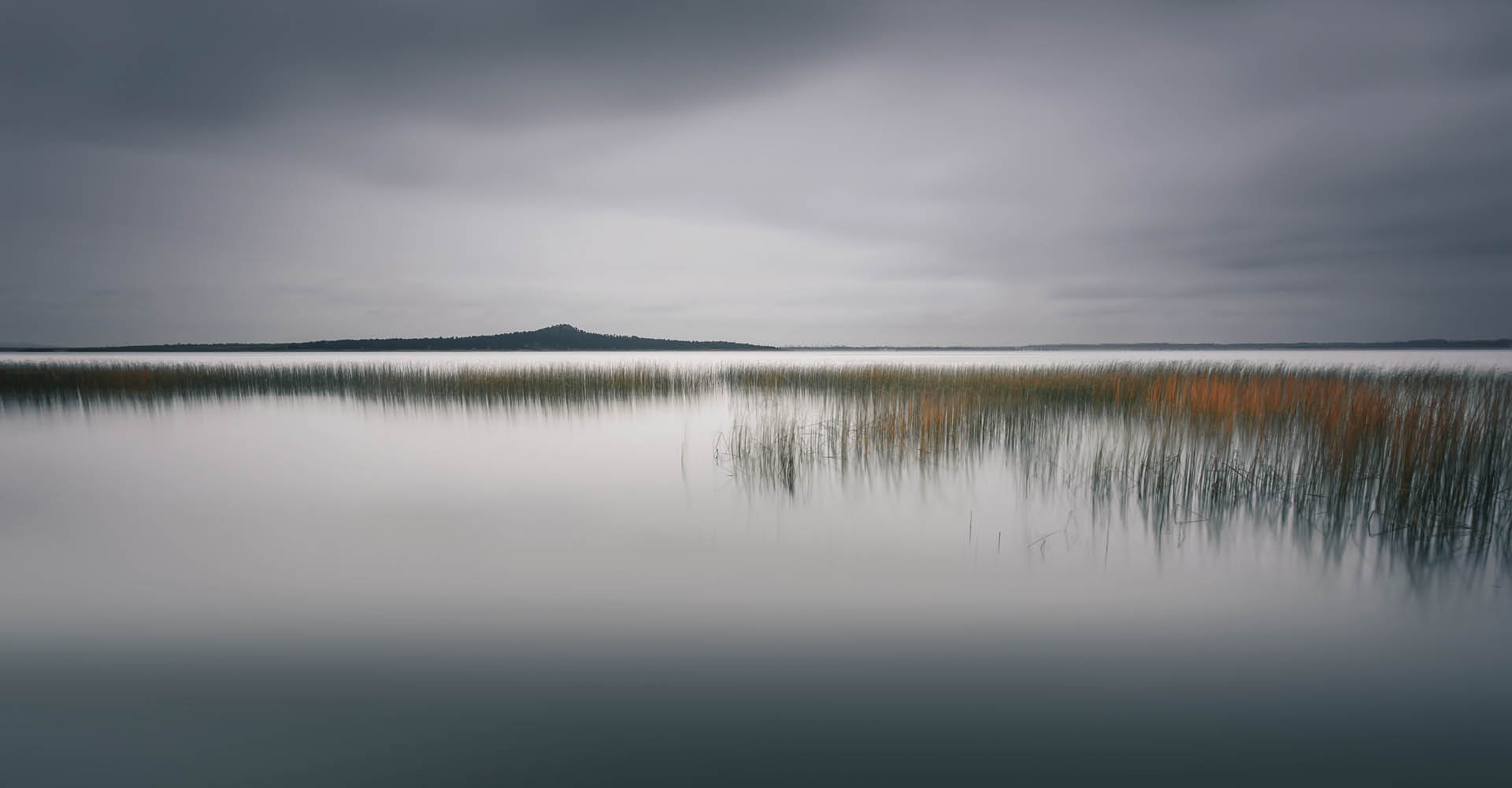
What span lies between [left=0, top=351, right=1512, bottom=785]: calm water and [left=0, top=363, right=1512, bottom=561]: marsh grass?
2.04ft

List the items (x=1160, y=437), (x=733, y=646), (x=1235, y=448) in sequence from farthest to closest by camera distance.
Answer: (x=1160, y=437)
(x=1235, y=448)
(x=733, y=646)

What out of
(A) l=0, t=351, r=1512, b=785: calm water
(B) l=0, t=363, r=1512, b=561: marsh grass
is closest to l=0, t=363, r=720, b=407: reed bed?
(B) l=0, t=363, r=1512, b=561: marsh grass

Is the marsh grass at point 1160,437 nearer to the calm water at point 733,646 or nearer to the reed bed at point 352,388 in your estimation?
the reed bed at point 352,388

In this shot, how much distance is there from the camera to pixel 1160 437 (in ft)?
24.8

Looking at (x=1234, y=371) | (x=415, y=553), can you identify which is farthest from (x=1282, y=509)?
(x=1234, y=371)

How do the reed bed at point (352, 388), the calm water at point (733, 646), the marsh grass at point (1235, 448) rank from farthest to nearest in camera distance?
the reed bed at point (352, 388)
the marsh grass at point (1235, 448)
the calm water at point (733, 646)

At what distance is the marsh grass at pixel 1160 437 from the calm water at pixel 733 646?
2.04 ft

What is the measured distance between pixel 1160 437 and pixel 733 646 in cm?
727

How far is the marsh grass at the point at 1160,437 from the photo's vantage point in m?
4.19

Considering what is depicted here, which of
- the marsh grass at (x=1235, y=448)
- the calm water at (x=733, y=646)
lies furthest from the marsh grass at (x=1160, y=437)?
the calm water at (x=733, y=646)

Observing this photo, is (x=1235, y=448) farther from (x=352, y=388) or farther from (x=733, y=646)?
(x=352, y=388)

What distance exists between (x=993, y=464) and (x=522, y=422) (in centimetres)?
797

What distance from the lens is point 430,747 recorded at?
2.06 metres

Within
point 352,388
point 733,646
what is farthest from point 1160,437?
point 352,388
